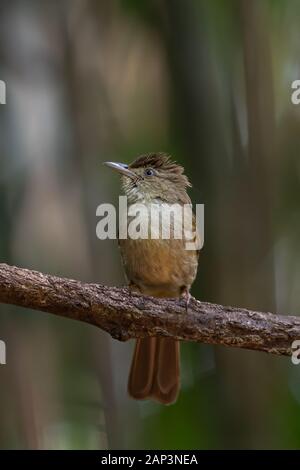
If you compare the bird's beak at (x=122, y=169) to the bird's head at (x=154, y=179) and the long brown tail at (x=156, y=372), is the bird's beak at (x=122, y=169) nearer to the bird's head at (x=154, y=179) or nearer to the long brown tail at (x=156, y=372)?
the bird's head at (x=154, y=179)

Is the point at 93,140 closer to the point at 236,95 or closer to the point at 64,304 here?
the point at 236,95

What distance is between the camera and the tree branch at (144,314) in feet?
11.1

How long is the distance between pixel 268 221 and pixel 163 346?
35.2 inches

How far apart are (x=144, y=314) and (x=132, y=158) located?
57.5 inches

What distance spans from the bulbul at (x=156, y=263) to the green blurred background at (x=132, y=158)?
20cm

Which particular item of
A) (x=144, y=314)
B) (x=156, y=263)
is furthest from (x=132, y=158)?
(x=144, y=314)

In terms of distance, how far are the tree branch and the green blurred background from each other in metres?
0.85

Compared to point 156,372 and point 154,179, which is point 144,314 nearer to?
point 156,372

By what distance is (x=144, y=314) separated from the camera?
3619 mm

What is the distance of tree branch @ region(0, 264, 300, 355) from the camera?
3.40m

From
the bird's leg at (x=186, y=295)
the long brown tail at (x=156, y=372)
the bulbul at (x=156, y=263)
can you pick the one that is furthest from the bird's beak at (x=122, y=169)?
the long brown tail at (x=156, y=372)

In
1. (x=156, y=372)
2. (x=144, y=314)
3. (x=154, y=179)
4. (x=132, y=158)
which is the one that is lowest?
(x=156, y=372)

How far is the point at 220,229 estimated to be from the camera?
186 inches

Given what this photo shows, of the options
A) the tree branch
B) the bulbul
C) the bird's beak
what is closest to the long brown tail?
the bulbul
